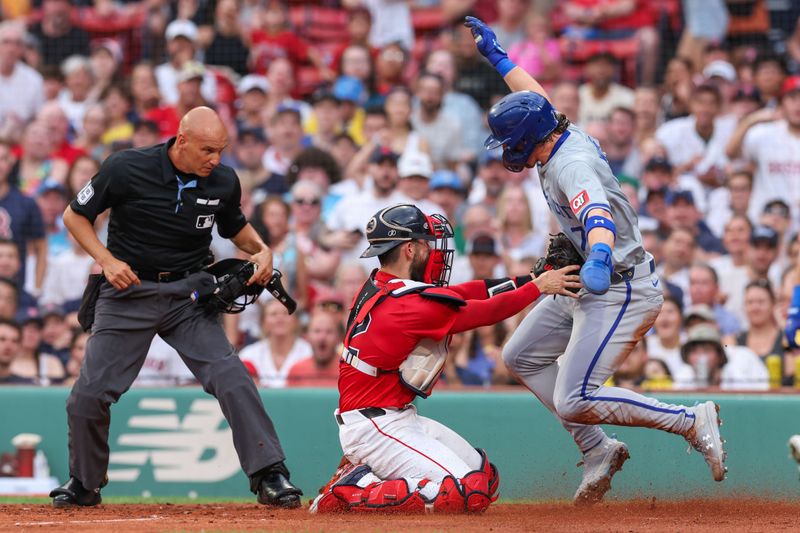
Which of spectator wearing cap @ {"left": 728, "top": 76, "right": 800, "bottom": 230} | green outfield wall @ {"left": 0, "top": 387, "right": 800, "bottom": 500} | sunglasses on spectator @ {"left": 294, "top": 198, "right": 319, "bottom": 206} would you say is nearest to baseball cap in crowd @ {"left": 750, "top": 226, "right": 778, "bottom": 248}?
spectator wearing cap @ {"left": 728, "top": 76, "right": 800, "bottom": 230}

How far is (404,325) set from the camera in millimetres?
6539

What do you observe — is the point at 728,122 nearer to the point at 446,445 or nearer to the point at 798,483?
the point at 798,483

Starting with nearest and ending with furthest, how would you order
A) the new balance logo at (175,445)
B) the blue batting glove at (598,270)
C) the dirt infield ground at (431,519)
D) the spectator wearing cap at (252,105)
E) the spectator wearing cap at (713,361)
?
the blue batting glove at (598,270), the dirt infield ground at (431,519), the new balance logo at (175,445), the spectator wearing cap at (713,361), the spectator wearing cap at (252,105)

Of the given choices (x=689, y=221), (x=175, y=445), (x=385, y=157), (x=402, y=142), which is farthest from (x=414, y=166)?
(x=175, y=445)

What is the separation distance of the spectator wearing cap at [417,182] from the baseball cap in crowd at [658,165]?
2.01m

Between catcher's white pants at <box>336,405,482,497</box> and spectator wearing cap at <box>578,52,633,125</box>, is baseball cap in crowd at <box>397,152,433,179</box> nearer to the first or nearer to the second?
spectator wearing cap at <box>578,52,633,125</box>

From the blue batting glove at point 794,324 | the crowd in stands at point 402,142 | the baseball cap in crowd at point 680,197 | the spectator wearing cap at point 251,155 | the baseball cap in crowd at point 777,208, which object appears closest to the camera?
the blue batting glove at point 794,324

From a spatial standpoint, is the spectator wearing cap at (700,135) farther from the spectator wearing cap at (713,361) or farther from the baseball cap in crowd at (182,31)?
the baseball cap in crowd at (182,31)

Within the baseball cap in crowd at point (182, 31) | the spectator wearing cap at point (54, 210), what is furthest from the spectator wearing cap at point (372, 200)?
the baseball cap in crowd at point (182, 31)

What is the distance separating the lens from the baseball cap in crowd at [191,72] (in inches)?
520

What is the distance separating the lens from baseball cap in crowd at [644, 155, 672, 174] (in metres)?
11.7

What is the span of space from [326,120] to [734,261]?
14.4 feet

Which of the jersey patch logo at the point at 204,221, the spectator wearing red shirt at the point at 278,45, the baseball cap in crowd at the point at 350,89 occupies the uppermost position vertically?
the spectator wearing red shirt at the point at 278,45

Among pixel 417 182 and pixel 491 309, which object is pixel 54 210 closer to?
pixel 417 182
